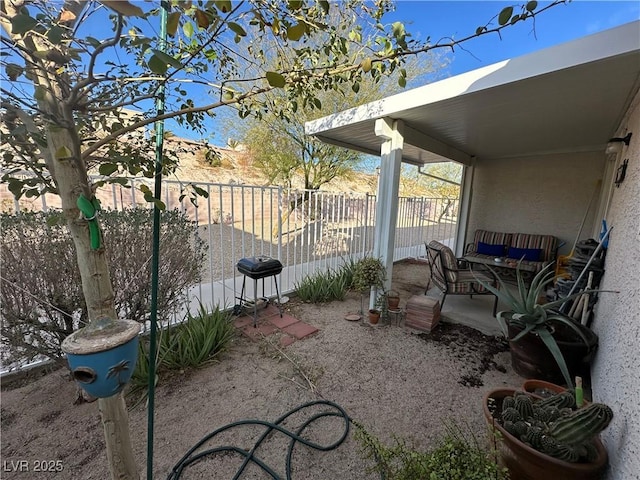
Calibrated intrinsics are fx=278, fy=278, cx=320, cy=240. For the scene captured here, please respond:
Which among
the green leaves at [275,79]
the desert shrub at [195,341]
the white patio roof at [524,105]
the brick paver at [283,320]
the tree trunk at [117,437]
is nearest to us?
the green leaves at [275,79]

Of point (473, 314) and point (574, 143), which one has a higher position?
point (574, 143)

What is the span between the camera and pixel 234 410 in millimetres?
1979

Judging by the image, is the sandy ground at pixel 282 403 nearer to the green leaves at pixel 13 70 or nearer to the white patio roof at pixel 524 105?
the green leaves at pixel 13 70

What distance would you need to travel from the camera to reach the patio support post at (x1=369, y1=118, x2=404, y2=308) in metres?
3.33

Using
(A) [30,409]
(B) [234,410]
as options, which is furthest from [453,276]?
(A) [30,409]

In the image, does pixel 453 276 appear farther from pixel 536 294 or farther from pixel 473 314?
pixel 536 294

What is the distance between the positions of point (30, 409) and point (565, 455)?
3.20 m

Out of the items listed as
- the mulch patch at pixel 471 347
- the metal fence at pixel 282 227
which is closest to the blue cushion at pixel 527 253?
the metal fence at pixel 282 227

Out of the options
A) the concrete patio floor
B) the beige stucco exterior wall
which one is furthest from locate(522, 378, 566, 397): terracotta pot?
the concrete patio floor

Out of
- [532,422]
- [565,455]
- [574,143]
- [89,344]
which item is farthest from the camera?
[574,143]

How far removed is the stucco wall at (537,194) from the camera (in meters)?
5.05

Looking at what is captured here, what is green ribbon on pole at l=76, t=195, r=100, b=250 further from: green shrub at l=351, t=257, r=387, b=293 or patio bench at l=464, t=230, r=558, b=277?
patio bench at l=464, t=230, r=558, b=277

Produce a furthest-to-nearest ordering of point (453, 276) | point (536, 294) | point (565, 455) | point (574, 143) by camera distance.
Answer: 1. point (574, 143)
2. point (453, 276)
3. point (536, 294)
4. point (565, 455)

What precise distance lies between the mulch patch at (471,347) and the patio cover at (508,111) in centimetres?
99
